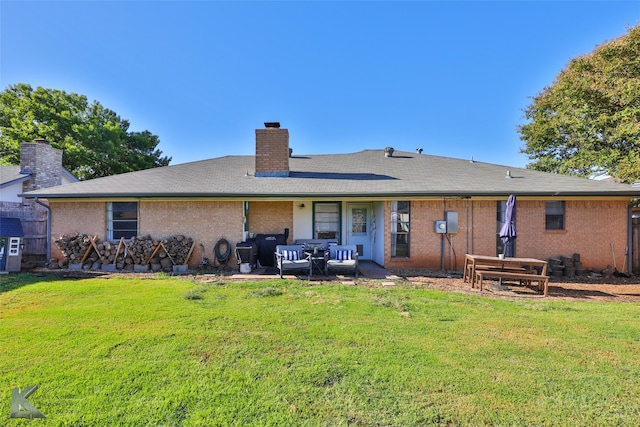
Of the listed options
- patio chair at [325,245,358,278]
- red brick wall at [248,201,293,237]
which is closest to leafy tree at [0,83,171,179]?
red brick wall at [248,201,293,237]

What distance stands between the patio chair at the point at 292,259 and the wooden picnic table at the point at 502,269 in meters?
4.37

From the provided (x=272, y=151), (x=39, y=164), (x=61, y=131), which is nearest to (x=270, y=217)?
(x=272, y=151)

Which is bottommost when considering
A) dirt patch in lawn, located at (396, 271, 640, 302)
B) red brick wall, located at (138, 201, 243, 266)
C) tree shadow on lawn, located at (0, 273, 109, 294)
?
dirt patch in lawn, located at (396, 271, 640, 302)

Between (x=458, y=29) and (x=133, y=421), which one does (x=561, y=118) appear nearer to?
(x=458, y=29)

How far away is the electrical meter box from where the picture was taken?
8.98 m

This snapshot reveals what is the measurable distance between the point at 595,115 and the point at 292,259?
1792cm

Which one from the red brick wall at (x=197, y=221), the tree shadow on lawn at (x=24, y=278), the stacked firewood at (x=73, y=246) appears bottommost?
the tree shadow on lawn at (x=24, y=278)

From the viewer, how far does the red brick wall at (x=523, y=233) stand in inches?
348

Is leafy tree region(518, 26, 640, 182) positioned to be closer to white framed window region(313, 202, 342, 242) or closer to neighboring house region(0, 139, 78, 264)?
white framed window region(313, 202, 342, 242)

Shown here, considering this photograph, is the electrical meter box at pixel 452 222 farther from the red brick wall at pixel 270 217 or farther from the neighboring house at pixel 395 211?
the red brick wall at pixel 270 217

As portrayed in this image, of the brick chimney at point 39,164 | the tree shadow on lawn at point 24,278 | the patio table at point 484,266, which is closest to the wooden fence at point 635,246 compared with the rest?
the patio table at point 484,266

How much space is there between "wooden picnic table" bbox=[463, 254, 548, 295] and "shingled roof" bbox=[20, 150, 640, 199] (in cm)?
218

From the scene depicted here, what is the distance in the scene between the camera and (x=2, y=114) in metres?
21.8

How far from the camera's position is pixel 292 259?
825 cm
